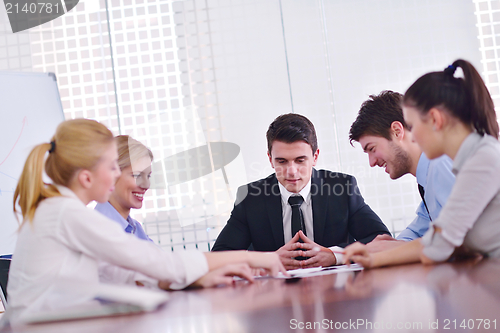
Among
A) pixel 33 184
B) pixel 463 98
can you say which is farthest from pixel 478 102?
pixel 33 184

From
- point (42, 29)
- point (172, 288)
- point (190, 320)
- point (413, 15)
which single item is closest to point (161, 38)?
point (42, 29)

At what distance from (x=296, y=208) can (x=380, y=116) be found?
62 cm

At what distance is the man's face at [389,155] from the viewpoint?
1.98 meters

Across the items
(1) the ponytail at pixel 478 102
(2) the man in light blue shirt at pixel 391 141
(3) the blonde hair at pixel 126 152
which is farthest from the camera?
(2) the man in light blue shirt at pixel 391 141

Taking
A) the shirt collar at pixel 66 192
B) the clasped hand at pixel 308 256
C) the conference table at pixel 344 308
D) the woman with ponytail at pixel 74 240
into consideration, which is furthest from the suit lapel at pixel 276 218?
the shirt collar at pixel 66 192

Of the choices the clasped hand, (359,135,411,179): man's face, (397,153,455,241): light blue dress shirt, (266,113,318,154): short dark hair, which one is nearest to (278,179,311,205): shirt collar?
(266,113,318,154): short dark hair

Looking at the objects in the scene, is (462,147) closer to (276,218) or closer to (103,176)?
(103,176)

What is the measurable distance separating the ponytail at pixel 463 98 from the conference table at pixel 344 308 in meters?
0.35

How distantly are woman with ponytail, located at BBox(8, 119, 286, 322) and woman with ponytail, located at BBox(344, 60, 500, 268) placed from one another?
44 cm

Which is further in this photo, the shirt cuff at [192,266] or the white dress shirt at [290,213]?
the white dress shirt at [290,213]

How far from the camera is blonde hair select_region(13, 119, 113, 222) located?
0.95 m

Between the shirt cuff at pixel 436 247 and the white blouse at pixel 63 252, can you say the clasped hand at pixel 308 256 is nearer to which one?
the shirt cuff at pixel 436 247

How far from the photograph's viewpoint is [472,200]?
3.16 feet

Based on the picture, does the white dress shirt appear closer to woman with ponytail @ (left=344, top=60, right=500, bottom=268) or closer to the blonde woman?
the blonde woman
